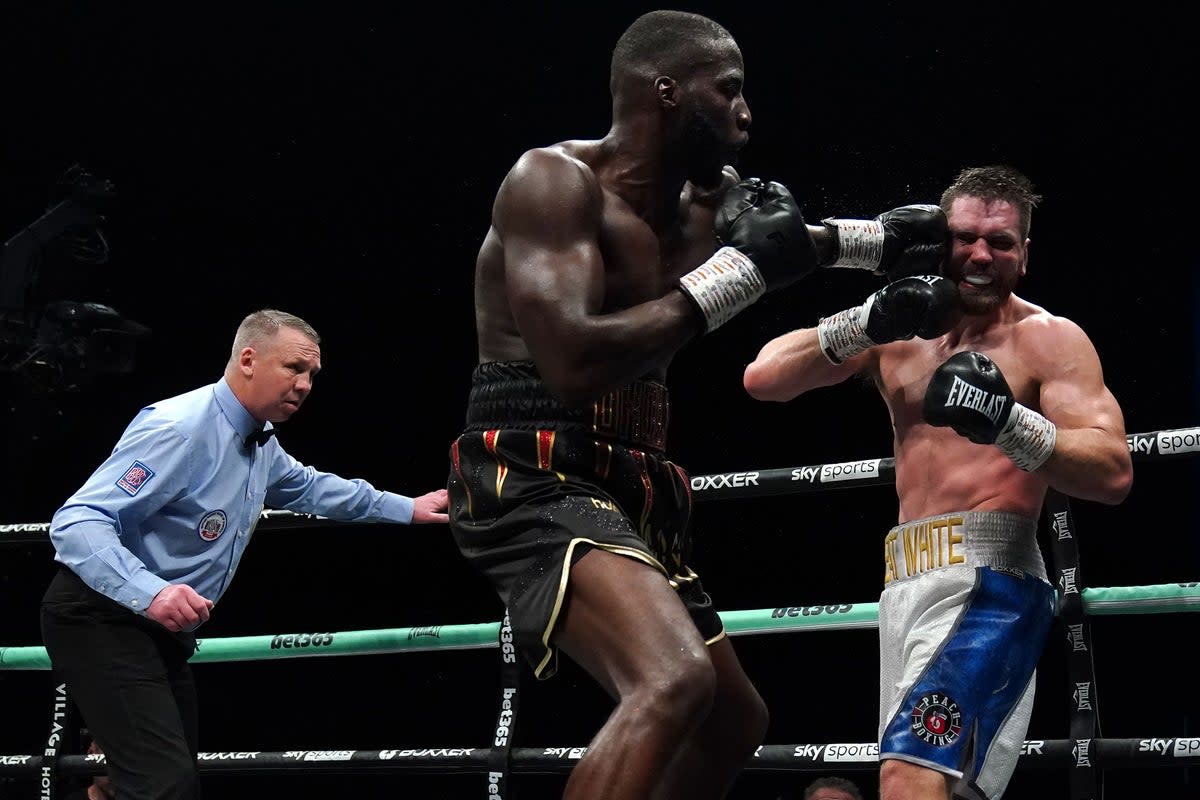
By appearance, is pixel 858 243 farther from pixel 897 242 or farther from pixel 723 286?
pixel 723 286

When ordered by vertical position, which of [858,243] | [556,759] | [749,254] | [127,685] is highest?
[858,243]

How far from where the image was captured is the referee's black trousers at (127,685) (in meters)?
2.55

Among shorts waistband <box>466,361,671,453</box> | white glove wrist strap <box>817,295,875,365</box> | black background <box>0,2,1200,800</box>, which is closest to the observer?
shorts waistband <box>466,361,671,453</box>

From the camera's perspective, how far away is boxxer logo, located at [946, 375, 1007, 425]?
2.18 m

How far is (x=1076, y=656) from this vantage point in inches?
94.3

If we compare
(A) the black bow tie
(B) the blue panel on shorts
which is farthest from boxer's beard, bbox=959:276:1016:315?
(A) the black bow tie

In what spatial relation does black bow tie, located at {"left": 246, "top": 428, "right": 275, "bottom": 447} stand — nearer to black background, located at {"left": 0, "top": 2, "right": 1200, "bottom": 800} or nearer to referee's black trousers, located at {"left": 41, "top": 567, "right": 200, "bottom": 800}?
referee's black trousers, located at {"left": 41, "top": 567, "right": 200, "bottom": 800}

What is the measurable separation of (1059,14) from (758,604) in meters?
2.62

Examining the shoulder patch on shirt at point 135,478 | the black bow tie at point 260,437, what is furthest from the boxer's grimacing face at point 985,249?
the shoulder patch on shirt at point 135,478

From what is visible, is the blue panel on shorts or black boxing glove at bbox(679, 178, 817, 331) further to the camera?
the blue panel on shorts

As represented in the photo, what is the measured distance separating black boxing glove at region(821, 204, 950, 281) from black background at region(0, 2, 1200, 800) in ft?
9.65

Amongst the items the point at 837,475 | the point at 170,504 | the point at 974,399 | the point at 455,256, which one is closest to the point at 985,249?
the point at 974,399

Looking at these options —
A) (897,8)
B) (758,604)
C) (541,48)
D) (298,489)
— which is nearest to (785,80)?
(897,8)

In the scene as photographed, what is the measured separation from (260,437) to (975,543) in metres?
1.49
